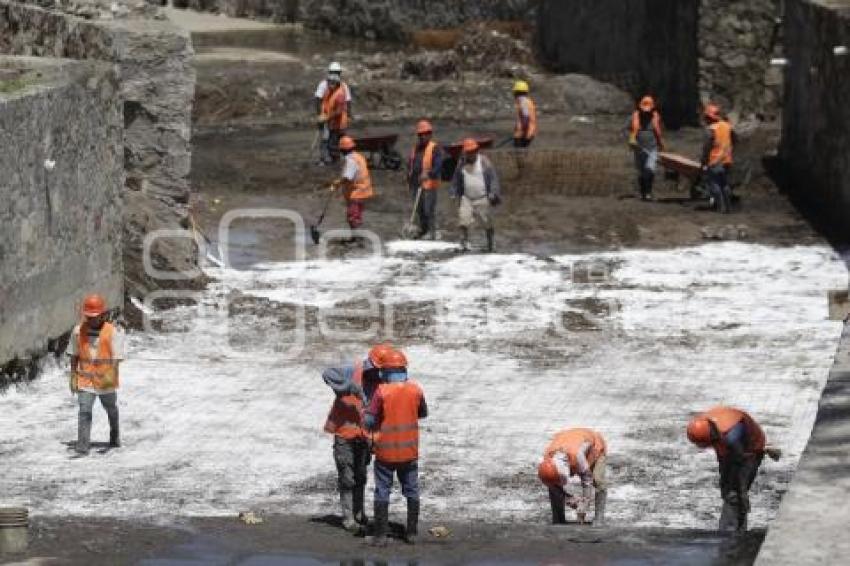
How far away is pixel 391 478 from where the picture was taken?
16.9 meters

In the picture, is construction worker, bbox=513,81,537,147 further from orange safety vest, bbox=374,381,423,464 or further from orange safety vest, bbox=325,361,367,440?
orange safety vest, bbox=374,381,423,464

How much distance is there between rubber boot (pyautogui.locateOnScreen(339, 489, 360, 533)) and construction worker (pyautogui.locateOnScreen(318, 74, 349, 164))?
19.2m

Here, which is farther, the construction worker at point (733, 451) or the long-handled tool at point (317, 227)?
the long-handled tool at point (317, 227)

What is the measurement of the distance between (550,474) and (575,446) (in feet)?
1.15

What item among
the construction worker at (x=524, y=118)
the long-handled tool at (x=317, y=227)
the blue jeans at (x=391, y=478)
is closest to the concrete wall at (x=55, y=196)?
the long-handled tool at (x=317, y=227)

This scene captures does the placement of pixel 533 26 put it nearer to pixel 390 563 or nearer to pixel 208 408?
pixel 208 408

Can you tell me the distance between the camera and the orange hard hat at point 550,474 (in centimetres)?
1725

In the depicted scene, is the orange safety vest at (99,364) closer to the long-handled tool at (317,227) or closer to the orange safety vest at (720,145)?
the long-handled tool at (317,227)

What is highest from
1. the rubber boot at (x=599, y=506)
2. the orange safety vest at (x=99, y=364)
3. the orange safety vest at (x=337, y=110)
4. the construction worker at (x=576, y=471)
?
the orange safety vest at (x=337, y=110)

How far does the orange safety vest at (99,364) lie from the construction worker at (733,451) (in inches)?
221

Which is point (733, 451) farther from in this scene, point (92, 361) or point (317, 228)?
point (317, 228)

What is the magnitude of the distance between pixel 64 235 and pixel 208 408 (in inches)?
107

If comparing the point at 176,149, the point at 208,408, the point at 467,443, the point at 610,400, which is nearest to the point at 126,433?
the point at 208,408

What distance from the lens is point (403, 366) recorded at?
55.2ft
